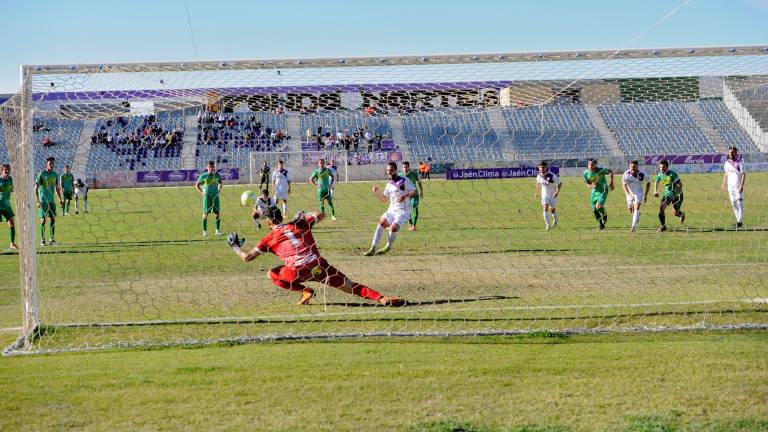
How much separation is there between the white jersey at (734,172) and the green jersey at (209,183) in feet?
38.6

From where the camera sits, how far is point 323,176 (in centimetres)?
2330

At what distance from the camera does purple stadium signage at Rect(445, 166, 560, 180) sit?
40850mm

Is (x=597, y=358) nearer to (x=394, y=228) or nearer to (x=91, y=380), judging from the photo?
(x=91, y=380)

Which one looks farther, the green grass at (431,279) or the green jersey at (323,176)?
the green jersey at (323,176)

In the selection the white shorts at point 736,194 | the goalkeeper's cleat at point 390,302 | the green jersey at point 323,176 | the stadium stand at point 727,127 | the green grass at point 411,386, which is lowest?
the green grass at point 411,386

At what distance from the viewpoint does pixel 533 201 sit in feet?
96.2

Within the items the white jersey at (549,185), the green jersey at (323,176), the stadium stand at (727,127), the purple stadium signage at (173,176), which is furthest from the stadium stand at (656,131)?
the purple stadium signage at (173,176)

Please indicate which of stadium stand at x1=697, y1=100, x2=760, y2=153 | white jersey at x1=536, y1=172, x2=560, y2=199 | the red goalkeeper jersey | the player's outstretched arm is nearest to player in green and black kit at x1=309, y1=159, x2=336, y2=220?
white jersey at x1=536, y1=172, x2=560, y2=199

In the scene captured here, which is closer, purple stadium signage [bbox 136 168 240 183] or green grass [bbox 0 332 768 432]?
green grass [bbox 0 332 768 432]

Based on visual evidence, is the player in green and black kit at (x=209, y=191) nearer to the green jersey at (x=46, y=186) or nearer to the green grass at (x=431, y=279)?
the green grass at (x=431, y=279)

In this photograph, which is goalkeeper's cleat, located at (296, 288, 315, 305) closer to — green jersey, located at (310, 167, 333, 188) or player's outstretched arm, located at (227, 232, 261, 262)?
player's outstretched arm, located at (227, 232, 261, 262)

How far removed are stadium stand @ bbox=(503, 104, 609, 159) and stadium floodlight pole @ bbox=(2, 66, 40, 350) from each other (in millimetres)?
19466

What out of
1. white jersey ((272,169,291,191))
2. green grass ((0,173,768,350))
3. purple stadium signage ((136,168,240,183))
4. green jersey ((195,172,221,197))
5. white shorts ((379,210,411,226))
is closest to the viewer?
green grass ((0,173,768,350))

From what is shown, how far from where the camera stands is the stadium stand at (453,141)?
31.9 metres
